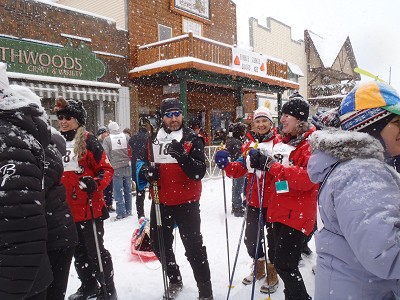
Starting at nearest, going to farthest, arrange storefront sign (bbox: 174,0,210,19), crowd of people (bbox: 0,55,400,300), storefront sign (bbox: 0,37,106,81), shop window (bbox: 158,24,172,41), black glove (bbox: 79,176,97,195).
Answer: crowd of people (bbox: 0,55,400,300) < black glove (bbox: 79,176,97,195) < storefront sign (bbox: 0,37,106,81) < shop window (bbox: 158,24,172,41) < storefront sign (bbox: 174,0,210,19)

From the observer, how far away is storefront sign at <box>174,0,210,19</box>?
1354 cm

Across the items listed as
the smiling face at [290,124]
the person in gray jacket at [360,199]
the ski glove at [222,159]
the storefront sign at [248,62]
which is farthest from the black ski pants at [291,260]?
the storefront sign at [248,62]

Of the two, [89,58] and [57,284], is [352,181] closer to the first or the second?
[57,284]

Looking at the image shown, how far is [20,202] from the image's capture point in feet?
4.07

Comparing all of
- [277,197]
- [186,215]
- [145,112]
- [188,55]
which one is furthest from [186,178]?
[145,112]

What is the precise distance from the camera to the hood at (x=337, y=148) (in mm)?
1214

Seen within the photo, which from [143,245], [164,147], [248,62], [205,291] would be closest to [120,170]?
[143,245]

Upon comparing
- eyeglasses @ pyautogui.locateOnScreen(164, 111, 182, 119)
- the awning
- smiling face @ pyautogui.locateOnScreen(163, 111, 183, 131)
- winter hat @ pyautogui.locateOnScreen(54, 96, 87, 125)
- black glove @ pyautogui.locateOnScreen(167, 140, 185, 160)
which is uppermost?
the awning

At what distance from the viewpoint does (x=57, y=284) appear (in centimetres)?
201

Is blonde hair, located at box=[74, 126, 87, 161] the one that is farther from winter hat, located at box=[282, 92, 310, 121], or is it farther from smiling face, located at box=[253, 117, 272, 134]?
winter hat, located at box=[282, 92, 310, 121]

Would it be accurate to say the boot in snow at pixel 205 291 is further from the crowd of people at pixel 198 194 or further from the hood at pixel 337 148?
the hood at pixel 337 148

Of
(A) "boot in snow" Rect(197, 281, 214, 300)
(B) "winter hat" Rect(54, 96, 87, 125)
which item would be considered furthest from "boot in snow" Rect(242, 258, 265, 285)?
(B) "winter hat" Rect(54, 96, 87, 125)

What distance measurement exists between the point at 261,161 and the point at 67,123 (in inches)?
75.2

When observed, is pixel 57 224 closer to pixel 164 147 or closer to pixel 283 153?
pixel 164 147
